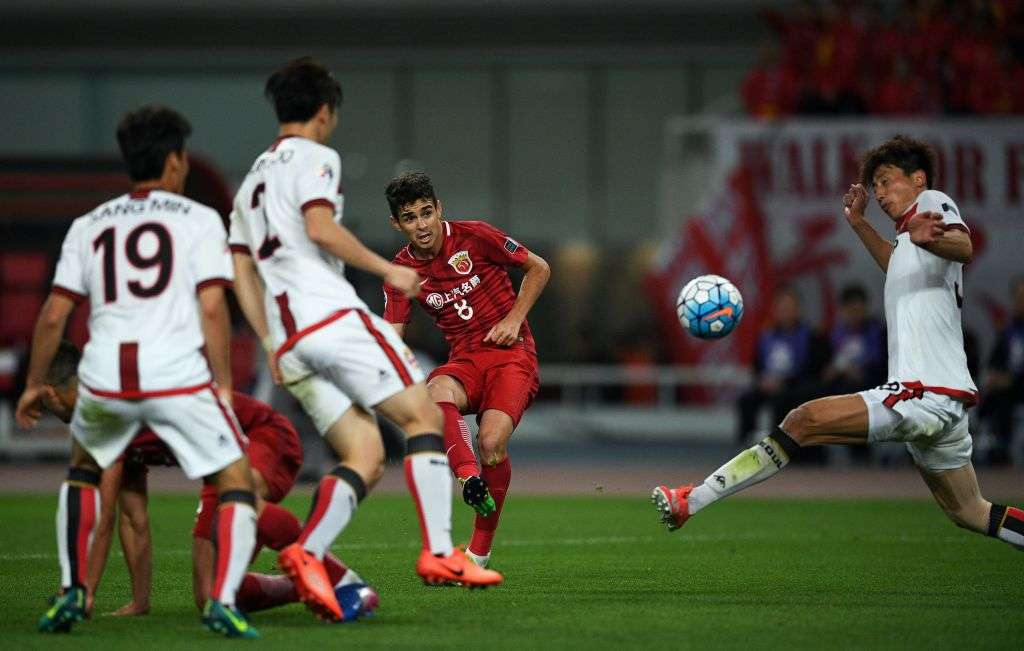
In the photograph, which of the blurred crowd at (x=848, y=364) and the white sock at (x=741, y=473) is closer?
the white sock at (x=741, y=473)

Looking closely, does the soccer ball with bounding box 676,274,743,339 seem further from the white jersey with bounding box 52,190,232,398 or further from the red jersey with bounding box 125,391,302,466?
the white jersey with bounding box 52,190,232,398

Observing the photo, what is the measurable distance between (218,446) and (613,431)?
17.0 metres

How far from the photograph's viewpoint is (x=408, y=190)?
8016 millimetres

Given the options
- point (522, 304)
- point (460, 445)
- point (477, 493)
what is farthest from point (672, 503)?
point (522, 304)

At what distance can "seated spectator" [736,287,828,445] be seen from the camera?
16.9m

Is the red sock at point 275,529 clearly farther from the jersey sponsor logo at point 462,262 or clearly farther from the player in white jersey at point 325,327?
the jersey sponsor logo at point 462,262

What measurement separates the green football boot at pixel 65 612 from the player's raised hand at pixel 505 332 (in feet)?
9.69

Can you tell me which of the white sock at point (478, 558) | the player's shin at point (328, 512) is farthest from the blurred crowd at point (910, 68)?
the player's shin at point (328, 512)

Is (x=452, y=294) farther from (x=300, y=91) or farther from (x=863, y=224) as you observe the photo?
(x=300, y=91)

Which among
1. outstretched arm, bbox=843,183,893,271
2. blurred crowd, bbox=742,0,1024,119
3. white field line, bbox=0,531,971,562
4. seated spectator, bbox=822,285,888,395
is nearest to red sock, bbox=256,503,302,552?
white field line, bbox=0,531,971,562

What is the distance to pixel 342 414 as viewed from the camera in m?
6.36

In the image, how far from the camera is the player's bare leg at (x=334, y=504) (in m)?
5.98

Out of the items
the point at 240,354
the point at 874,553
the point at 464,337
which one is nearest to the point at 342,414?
the point at 464,337

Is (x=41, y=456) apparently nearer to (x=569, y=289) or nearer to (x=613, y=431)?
(x=613, y=431)
